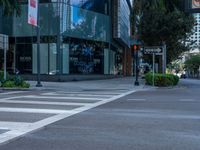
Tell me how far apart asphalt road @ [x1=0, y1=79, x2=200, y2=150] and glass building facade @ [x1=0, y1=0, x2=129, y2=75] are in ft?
78.3

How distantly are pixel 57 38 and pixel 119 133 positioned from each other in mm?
27877

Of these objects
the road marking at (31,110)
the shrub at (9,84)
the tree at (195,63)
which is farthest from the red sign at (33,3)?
the tree at (195,63)

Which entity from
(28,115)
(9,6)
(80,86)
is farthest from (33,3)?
(28,115)

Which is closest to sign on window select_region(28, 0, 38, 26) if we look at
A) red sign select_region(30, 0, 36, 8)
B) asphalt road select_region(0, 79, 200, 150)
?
red sign select_region(30, 0, 36, 8)

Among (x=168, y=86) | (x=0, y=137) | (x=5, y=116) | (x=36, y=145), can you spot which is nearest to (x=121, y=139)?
(x=36, y=145)

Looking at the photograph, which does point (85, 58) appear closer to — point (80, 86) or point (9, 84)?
point (80, 86)

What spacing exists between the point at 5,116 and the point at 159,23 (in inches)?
1109

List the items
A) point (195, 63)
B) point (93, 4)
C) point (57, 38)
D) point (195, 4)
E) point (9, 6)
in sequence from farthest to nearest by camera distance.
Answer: point (195, 63), point (93, 4), point (57, 38), point (9, 6), point (195, 4)

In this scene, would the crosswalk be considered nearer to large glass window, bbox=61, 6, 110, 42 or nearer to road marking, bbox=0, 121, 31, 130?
road marking, bbox=0, 121, 31, 130

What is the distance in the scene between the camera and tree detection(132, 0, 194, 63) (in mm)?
38812

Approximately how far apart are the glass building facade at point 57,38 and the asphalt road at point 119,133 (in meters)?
23.9

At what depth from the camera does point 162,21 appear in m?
39.3

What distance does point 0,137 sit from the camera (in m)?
9.51

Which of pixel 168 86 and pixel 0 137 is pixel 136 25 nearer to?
pixel 168 86
